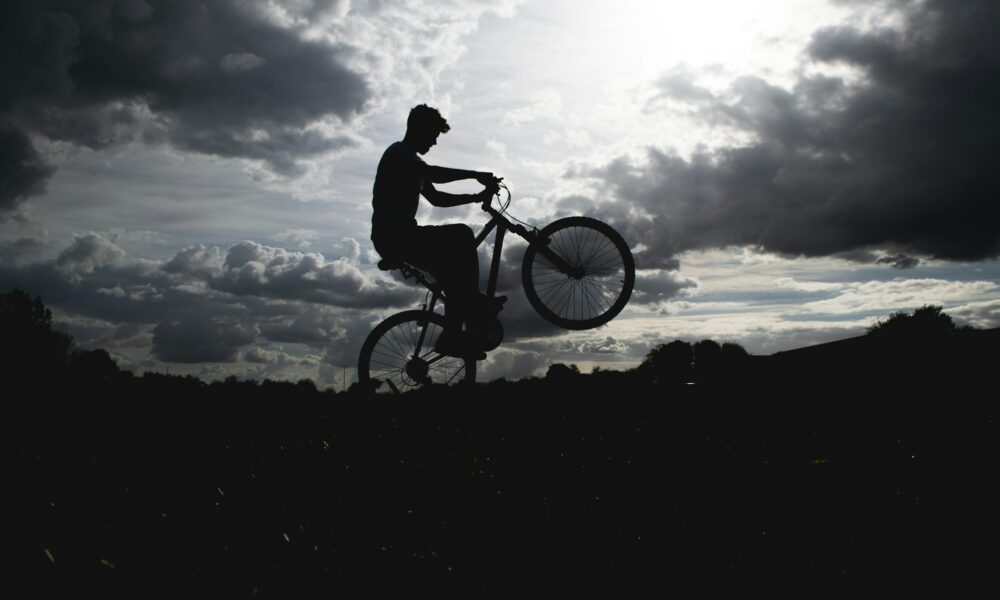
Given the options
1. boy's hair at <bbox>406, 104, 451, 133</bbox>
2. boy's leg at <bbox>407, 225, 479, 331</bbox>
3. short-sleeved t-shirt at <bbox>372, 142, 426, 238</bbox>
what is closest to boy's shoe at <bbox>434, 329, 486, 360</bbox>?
boy's leg at <bbox>407, 225, 479, 331</bbox>

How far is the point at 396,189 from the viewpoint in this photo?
23.9ft

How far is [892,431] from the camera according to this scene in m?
6.66

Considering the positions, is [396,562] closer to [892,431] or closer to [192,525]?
[192,525]

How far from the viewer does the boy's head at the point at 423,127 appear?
24.6 ft

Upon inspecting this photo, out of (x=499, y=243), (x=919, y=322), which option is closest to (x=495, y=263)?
(x=499, y=243)

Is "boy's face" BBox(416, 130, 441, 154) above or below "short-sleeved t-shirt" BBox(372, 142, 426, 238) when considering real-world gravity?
above

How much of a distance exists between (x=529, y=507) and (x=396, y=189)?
14.9 feet

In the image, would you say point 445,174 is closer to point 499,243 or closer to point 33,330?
point 499,243

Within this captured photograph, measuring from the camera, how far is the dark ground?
2.84m

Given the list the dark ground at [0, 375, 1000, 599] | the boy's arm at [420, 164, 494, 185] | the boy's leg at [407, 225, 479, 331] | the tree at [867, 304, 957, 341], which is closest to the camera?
the dark ground at [0, 375, 1000, 599]

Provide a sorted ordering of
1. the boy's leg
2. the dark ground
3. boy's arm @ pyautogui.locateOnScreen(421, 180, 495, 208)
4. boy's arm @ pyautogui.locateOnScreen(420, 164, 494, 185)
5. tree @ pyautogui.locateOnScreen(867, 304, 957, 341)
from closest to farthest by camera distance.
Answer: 1. the dark ground
2. boy's arm @ pyautogui.locateOnScreen(420, 164, 494, 185)
3. the boy's leg
4. boy's arm @ pyautogui.locateOnScreen(421, 180, 495, 208)
5. tree @ pyautogui.locateOnScreen(867, 304, 957, 341)

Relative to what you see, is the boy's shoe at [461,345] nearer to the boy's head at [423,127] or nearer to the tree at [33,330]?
the boy's head at [423,127]

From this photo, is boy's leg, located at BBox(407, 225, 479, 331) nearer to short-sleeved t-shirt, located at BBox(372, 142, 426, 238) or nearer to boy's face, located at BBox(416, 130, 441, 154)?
short-sleeved t-shirt, located at BBox(372, 142, 426, 238)

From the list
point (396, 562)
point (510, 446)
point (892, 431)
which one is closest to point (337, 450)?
point (510, 446)
